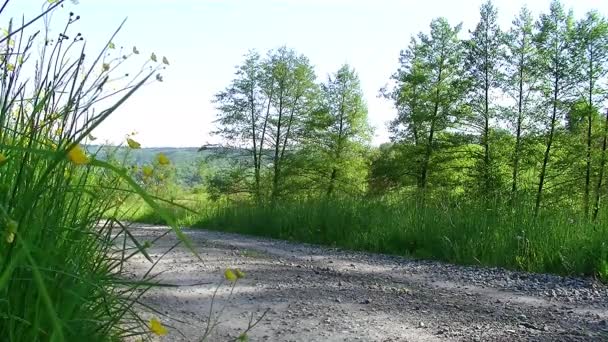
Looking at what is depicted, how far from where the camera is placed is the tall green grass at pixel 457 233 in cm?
645

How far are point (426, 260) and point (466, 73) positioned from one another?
1815cm

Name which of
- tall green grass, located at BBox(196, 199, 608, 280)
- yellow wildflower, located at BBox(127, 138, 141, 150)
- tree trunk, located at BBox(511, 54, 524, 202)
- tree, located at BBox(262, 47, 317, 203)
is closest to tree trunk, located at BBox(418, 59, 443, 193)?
tree trunk, located at BBox(511, 54, 524, 202)

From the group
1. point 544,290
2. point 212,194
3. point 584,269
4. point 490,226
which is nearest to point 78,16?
point 544,290

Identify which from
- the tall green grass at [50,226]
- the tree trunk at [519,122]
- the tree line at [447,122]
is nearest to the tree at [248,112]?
the tree line at [447,122]

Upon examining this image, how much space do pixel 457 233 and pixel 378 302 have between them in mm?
3874

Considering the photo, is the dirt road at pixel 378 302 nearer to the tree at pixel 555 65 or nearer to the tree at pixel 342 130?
the tree at pixel 555 65

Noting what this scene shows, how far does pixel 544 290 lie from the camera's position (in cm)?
498

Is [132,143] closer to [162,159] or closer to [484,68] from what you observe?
[162,159]

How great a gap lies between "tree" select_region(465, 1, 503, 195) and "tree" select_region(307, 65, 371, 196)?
7.84 m

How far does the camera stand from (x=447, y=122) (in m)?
24.2

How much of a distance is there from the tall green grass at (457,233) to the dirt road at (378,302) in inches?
25.8

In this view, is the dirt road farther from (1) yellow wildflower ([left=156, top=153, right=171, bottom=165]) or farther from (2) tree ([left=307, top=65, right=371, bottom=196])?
(2) tree ([left=307, top=65, right=371, bottom=196])

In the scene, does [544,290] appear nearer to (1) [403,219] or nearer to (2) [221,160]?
(1) [403,219]

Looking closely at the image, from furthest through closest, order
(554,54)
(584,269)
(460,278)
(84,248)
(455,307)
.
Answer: (554,54), (584,269), (460,278), (455,307), (84,248)
